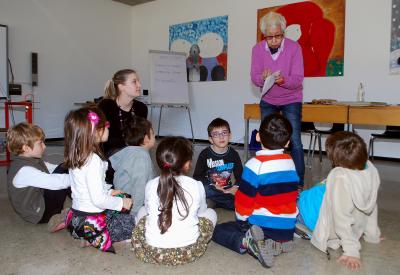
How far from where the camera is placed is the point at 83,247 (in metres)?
1.71

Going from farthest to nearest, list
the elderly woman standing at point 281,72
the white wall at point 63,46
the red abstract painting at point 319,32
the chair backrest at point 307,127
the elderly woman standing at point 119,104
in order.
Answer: the white wall at point 63,46, the red abstract painting at point 319,32, the chair backrest at point 307,127, the elderly woman standing at point 281,72, the elderly woman standing at point 119,104

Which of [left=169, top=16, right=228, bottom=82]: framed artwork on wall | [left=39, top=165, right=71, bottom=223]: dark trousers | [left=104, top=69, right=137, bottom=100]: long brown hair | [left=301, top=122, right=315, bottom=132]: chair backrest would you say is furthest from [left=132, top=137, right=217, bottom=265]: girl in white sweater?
[left=169, top=16, right=228, bottom=82]: framed artwork on wall

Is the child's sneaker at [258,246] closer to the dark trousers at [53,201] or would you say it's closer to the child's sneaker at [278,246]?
the child's sneaker at [278,246]

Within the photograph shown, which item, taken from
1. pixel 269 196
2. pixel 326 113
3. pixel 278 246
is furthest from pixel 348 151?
pixel 326 113

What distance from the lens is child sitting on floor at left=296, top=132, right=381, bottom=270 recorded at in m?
1.58

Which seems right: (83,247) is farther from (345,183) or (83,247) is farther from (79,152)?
(345,183)

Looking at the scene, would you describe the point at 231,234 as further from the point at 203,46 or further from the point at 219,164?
the point at 203,46

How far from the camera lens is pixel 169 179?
4.70ft

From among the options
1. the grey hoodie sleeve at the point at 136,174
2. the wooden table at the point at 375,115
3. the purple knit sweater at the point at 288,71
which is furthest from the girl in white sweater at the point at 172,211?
the wooden table at the point at 375,115

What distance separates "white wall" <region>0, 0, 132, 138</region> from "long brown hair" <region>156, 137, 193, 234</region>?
5.57 meters

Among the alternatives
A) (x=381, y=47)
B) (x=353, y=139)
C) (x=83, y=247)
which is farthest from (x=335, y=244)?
(x=381, y=47)

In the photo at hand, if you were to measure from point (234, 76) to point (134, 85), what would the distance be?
13.7 feet

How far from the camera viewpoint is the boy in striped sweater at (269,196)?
1.56 meters

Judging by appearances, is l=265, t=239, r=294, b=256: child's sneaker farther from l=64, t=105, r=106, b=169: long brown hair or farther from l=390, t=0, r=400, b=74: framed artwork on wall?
l=390, t=0, r=400, b=74: framed artwork on wall
